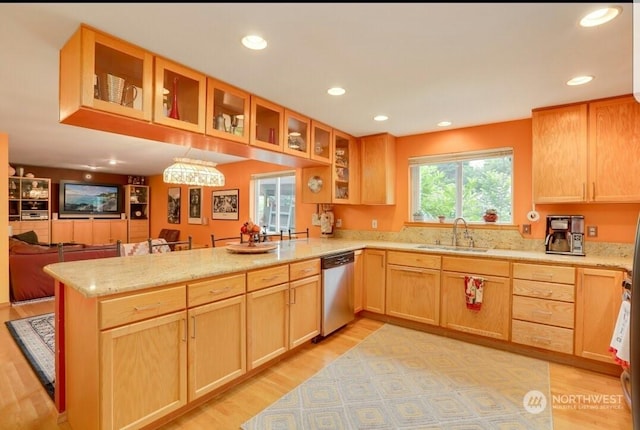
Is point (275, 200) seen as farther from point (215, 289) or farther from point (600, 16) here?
point (600, 16)

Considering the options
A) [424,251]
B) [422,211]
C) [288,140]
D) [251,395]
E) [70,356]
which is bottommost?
[251,395]

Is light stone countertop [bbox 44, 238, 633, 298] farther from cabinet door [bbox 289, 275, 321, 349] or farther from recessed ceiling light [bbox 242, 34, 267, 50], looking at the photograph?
recessed ceiling light [bbox 242, 34, 267, 50]

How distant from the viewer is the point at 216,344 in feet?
6.77

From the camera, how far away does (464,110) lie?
3.03 m

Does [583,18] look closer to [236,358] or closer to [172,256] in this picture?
[236,358]

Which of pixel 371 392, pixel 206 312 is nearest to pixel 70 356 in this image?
pixel 206 312

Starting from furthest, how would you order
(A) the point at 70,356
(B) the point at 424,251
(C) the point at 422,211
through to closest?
(C) the point at 422,211, (B) the point at 424,251, (A) the point at 70,356

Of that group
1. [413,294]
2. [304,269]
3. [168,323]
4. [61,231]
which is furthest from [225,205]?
[168,323]

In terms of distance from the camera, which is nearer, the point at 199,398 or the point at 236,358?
the point at 199,398

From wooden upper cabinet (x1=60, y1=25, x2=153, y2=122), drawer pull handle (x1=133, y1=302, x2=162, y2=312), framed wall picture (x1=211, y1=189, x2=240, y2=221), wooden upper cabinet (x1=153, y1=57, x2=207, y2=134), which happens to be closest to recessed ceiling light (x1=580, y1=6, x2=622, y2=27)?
wooden upper cabinet (x1=153, y1=57, x2=207, y2=134)

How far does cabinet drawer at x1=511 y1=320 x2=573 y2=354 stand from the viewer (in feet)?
8.46

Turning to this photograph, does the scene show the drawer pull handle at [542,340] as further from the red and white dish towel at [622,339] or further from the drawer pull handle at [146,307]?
the drawer pull handle at [146,307]

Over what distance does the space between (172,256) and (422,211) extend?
2.92 m

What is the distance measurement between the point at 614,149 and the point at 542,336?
172 cm
